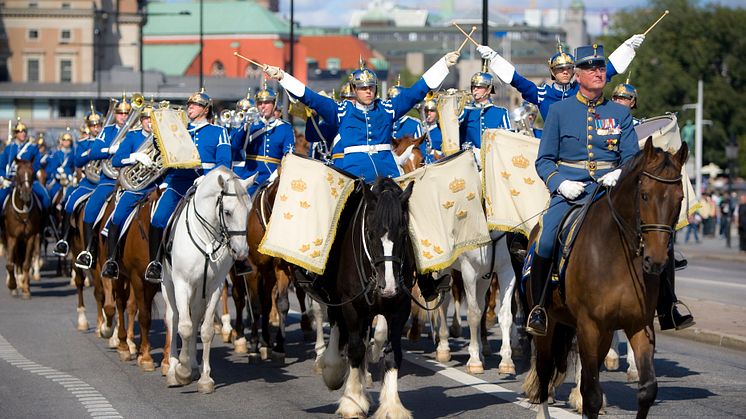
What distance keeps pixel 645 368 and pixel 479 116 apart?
24.0ft

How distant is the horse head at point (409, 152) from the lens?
55.1 ft

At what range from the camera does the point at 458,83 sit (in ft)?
616

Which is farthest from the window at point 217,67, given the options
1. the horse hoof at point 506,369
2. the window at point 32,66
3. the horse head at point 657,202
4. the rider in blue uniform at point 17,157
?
the horse head at point 657,202

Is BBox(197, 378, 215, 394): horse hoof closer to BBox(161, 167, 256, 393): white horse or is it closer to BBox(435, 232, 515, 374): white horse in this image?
BBox(161, 167, 256, 393): white horse

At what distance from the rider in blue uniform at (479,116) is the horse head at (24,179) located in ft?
39.6

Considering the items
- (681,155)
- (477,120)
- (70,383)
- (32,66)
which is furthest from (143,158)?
(32,66)

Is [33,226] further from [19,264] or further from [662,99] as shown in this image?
[662,99]

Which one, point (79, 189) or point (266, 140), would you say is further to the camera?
point (79, 189)

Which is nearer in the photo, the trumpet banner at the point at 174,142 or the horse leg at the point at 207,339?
the horse leg at the point at 207,339

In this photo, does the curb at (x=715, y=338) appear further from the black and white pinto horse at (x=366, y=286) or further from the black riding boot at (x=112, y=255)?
the black riding boot at (x=112, y=255)

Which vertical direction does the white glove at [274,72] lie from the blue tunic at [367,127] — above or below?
above

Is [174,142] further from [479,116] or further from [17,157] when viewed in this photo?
[17,157]

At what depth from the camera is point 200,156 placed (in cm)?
1608

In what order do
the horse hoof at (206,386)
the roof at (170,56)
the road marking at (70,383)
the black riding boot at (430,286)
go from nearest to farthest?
the road marking at (70,383) < the black riding boot at (430,286) < the horse hoof at (206,386) < the roof at (170,56)
